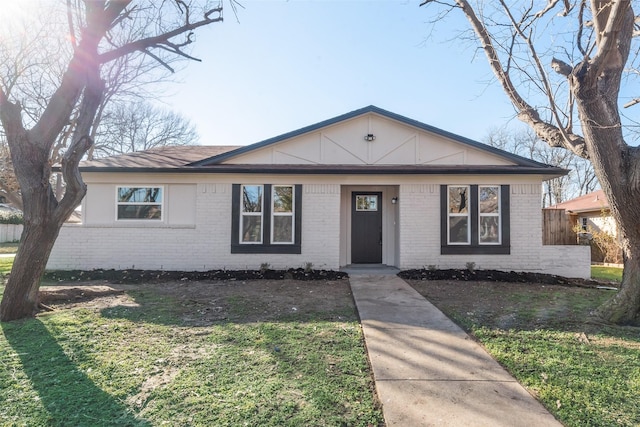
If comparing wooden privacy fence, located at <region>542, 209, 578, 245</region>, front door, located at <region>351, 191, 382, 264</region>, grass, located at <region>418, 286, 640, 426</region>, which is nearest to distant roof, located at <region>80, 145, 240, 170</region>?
front door, located at <region>351, 191, 382, 264</region>

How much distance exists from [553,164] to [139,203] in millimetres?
35269

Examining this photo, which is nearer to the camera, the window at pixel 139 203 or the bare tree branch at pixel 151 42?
the bare tree branch at pixel 151 42

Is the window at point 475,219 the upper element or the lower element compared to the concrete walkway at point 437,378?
upper

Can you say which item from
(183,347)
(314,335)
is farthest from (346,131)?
(183,347)

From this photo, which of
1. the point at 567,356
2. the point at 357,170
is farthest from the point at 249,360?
the point at 357,170

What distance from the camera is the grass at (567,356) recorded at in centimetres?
280

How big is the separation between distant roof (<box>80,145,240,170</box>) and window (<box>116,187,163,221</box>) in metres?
0.70

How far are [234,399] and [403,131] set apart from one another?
893 centimetres

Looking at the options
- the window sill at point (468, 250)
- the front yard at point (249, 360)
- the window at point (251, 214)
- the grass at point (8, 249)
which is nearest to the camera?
the front yard at point (249, 360)

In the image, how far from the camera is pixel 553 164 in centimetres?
3162

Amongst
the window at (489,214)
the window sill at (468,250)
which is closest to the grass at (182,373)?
the window sill at (468,250)

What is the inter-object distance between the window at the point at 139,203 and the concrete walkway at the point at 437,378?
23.6ft

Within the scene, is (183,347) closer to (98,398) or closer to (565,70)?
(98,398)

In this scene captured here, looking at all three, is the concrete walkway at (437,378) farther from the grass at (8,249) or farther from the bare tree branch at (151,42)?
the grass at (8,249)
